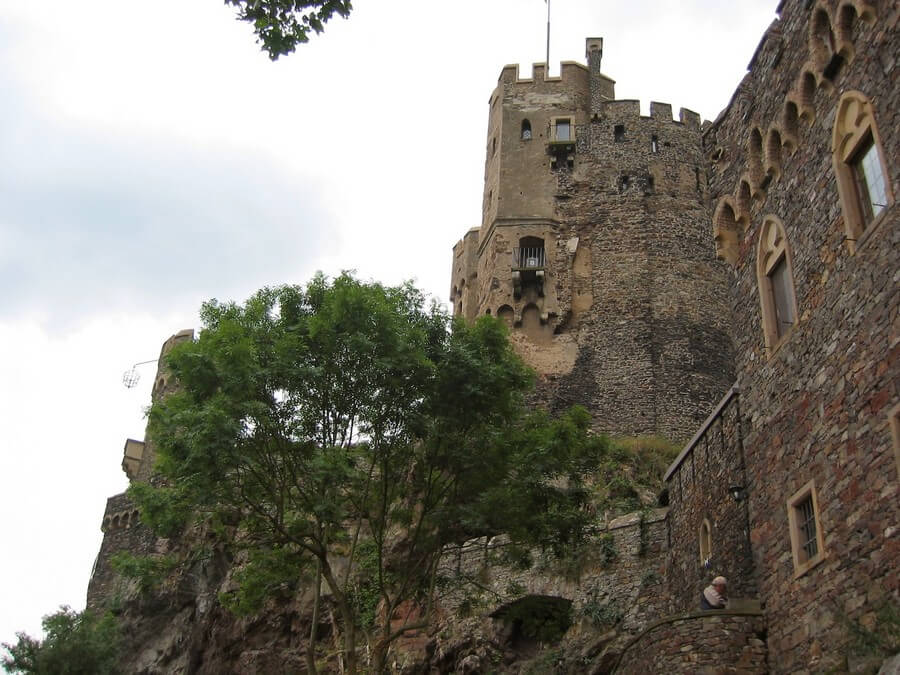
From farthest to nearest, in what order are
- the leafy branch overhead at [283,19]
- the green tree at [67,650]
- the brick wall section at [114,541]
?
the brick wall section at [114,541] → the green tree at [67,650] → the leafy branch overhead at [283,19]

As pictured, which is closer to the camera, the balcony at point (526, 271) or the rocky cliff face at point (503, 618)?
the rocky cliff face at point (503, 618)

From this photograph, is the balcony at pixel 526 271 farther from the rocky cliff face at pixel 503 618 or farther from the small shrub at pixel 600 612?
the small shrub at pixel 600 612

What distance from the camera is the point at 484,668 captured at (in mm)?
19797

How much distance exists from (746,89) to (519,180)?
67.8 ft

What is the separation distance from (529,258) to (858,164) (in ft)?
72.4

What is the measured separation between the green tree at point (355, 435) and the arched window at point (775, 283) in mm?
4921

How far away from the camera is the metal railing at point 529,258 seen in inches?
1281

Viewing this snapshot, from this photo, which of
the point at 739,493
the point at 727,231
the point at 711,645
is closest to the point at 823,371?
the point at 739,493

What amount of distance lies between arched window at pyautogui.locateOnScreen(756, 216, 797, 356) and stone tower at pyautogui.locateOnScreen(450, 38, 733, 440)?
16.3m

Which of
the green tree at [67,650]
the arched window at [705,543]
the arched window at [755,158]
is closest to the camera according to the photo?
the arched window at [755,158]

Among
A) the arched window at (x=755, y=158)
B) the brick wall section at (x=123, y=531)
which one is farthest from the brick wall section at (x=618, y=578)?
the brick wall section at (x=123, y=531)

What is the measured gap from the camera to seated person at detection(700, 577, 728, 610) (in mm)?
12133

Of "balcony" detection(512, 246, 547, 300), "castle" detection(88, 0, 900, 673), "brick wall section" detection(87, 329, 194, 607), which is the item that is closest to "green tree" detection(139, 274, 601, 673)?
"castle" detection(88, 0, 900, 673)

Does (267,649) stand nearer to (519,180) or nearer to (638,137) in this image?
(519,180)
